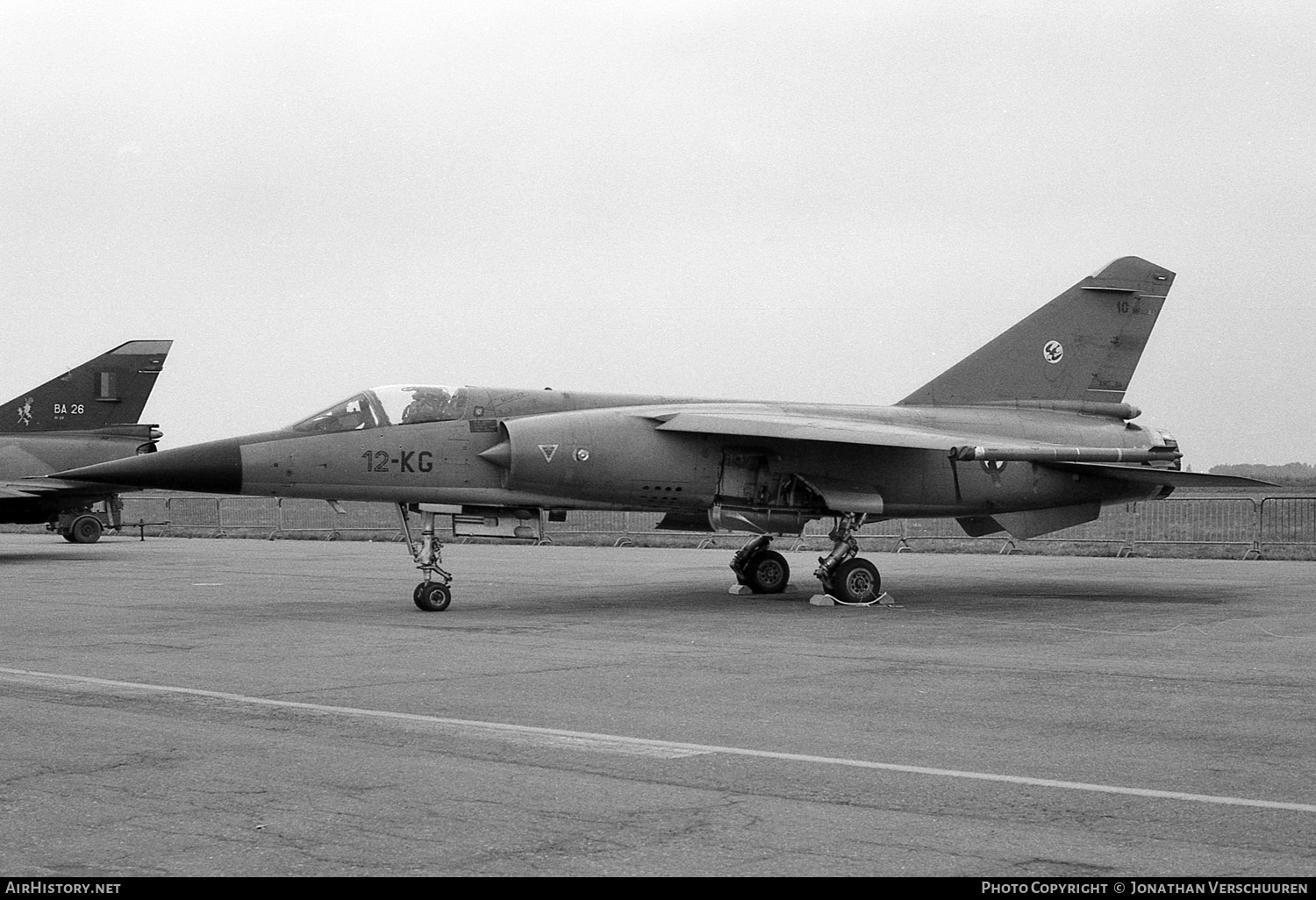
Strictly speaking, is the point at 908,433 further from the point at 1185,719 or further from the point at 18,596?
the point at 18,596

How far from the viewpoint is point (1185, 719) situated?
787 cm

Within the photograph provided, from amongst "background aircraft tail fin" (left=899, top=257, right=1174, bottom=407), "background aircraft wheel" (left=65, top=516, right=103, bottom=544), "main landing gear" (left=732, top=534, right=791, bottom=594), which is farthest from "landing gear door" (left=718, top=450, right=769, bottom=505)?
"background aircraft wheel" (left=65, top=516, right=103, bottom=544)

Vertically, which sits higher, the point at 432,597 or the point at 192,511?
the point at 432,597

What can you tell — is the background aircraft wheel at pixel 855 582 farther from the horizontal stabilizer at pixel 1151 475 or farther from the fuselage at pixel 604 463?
the horizontal stabilizer at pixel 1151 475

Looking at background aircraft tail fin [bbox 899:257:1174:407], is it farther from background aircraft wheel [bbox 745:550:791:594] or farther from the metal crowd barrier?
the metal crowd barrier

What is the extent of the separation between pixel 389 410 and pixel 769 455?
14.8 feet

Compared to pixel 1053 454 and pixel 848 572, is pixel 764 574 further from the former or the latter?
pixel 1053 454

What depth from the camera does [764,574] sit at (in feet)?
59.8

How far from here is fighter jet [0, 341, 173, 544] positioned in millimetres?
29844

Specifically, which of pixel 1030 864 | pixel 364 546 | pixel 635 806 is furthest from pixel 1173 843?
pixel 364 546

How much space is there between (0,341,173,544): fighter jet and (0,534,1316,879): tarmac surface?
52.0 ft

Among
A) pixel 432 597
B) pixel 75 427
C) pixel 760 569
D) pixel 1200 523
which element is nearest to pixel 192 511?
pixel 75 427

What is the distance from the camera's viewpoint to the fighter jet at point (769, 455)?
1548cm

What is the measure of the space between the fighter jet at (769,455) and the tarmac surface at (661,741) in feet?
4.66
